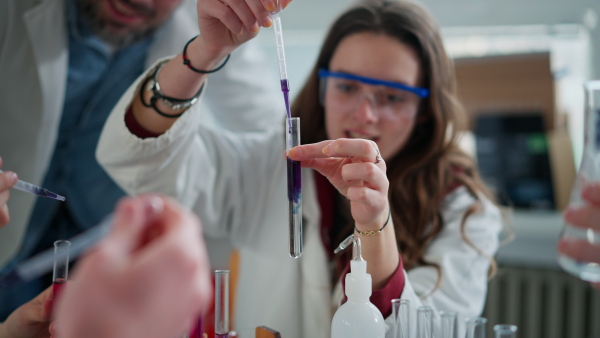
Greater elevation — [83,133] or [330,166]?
[83,133]

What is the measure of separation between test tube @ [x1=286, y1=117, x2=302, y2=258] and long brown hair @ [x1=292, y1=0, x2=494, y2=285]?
1.37ft

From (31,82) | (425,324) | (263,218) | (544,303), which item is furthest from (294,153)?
(544,303)

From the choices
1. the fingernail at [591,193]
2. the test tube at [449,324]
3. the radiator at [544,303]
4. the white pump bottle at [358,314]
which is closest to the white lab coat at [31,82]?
the white pump bottle at [358,314]

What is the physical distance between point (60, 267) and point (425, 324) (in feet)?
1.63

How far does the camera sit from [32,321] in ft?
2.39

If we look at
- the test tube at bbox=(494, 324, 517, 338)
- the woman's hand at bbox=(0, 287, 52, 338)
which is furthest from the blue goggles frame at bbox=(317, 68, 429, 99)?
the woman's hand at bbox=(0, 287, 52, 338)

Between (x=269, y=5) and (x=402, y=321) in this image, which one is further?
(x=269, y=5)

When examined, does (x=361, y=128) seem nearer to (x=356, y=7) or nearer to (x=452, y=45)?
(x=356, y=7)

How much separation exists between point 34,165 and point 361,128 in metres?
0.81

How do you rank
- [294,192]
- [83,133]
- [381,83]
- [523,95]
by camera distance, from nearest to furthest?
[294,192] → [381,83] → [83,133] → [523,95]

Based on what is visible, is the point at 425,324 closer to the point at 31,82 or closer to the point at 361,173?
the point at 361,173

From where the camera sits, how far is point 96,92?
1581mm

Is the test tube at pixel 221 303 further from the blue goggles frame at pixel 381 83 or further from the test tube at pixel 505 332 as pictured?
the blue goggles frame at pixel 381 83

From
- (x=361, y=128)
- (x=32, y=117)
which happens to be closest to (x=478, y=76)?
(x=361, y=128)
